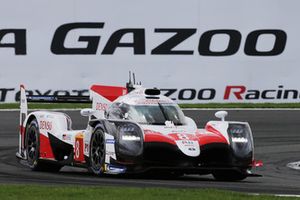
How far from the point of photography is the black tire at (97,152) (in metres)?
13.4

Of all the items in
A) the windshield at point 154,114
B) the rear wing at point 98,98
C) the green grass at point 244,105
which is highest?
the rear wing at point 98,98

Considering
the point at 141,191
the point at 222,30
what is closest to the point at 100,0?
the point at 222,30

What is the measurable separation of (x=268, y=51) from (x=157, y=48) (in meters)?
3.21

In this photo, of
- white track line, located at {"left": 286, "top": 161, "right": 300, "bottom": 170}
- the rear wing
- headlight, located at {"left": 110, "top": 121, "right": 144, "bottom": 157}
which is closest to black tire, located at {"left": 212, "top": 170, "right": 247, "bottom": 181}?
headlight, located at {"left": 110, "top": 121, "right": 144, "bottom": 157}

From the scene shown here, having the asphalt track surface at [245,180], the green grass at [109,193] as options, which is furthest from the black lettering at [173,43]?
the green grass at [109,193]

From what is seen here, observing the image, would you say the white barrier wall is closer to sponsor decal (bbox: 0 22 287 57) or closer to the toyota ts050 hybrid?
sponsor decal (bbox: 0 22 287 57)

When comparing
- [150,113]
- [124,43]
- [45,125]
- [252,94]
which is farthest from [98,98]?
[252,94]

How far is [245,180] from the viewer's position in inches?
548

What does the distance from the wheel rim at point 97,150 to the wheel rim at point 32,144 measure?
1.87 metres

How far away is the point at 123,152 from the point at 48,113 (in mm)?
2637

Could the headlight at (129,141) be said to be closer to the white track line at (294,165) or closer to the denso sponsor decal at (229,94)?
the white track line at (294,165)

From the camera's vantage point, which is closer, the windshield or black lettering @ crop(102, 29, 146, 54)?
the windshield

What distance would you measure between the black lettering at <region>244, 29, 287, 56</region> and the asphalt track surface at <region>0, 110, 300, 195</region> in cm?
243

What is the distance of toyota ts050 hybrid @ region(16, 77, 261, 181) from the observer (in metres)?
13.1
